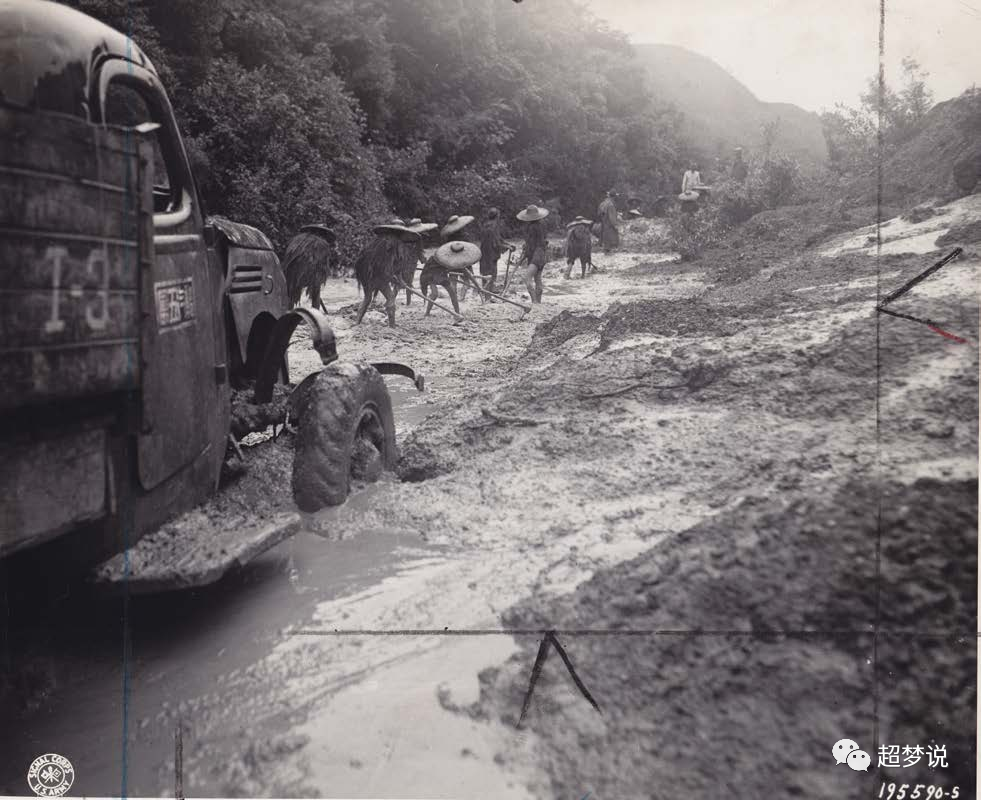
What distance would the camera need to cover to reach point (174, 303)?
2.36 m

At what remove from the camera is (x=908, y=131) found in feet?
12.2

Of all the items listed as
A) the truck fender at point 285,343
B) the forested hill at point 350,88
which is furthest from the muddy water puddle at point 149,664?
the forested hill at point 350,88

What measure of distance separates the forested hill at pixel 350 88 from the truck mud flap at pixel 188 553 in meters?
6.73

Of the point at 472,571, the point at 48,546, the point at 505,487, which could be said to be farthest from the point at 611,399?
the point at 48,546

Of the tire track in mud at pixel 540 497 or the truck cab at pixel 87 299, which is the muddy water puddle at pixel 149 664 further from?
the truck cab at pixel 87 299

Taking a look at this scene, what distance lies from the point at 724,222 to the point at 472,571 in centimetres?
1551

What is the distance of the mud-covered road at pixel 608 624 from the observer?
184cm

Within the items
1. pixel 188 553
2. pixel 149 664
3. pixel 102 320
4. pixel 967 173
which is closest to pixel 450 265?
pixel 967 173

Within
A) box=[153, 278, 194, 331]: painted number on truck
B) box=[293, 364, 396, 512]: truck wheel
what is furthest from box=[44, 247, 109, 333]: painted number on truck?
box=[293, 364, 396, 512]: truck wheel

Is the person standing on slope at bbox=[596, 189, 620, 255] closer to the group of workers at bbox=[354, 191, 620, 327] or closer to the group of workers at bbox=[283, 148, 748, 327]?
the group of workers at bbox=[283, 148, 748, 327]

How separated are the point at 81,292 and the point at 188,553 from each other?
0.86m

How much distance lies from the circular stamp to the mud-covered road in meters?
0.03

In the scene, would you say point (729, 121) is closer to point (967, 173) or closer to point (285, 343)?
point (967, 173)

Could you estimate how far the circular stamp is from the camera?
1979mm
